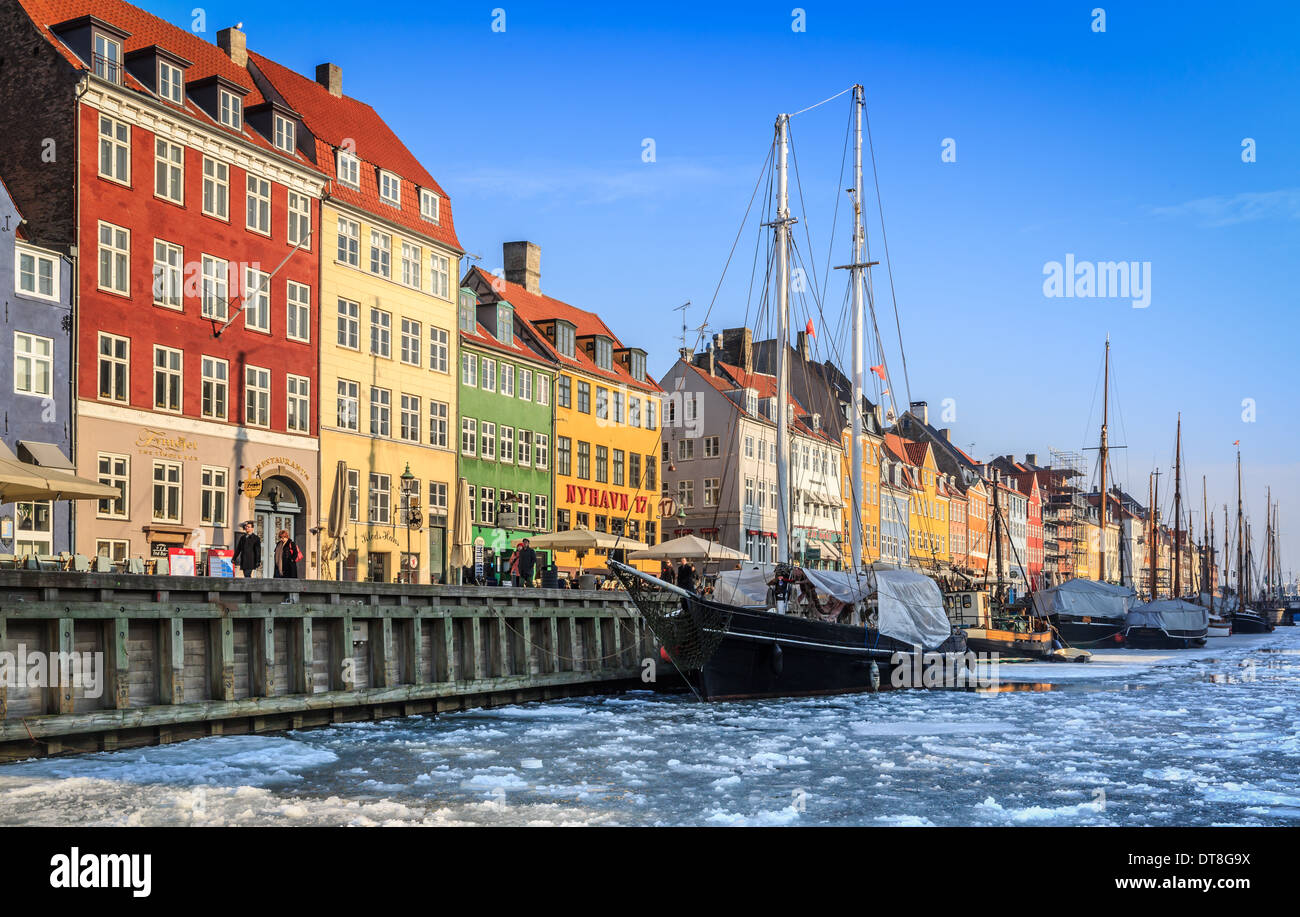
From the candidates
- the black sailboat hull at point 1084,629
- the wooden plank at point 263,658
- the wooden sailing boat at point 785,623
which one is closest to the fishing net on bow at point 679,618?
the wooden sailing boat at point 785,623

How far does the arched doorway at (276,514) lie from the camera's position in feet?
116

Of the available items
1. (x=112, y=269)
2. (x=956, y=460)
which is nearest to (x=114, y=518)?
(x=112, y=269)

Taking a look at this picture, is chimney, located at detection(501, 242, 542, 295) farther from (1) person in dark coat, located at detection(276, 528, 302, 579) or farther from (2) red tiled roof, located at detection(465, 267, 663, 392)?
(1) person in dark coat, located at detection(276, 528, 302, 579)

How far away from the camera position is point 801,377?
8188cm

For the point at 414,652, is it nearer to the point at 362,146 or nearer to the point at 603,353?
the point at 362,146

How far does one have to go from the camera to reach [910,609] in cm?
3228

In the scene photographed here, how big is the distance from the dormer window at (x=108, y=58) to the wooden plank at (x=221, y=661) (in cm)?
1765

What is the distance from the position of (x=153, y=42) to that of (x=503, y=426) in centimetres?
1884

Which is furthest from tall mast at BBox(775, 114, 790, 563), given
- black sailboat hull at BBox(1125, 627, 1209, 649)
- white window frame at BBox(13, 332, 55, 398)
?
black sailboat hull at BBox(1125, 627, 1209, 649)

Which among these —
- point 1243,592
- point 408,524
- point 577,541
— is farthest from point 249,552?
point 1243,592

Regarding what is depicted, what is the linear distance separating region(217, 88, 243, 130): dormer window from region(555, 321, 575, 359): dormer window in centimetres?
2015

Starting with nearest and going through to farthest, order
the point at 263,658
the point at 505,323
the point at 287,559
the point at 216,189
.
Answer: the point at 263,658 < the point at 287,559 < the point at 216,189 < the point at 505,323

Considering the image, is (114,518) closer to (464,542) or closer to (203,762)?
(464,542)
